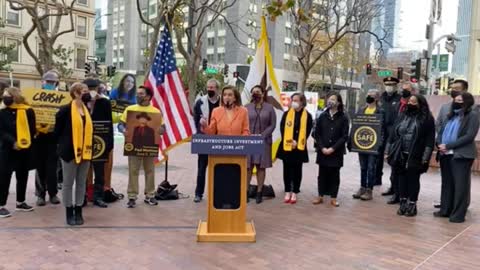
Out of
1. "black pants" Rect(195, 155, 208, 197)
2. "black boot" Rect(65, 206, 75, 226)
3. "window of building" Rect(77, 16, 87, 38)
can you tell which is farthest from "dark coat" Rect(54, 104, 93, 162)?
"window of building" Rect(77, 16, 87, 38)

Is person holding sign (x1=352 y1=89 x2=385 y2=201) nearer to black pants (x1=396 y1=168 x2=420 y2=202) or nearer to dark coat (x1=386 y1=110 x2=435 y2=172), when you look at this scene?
black pants (x1=396 y1=168 x2=420 y2=202)

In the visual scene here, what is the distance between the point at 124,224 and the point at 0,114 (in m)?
2.17

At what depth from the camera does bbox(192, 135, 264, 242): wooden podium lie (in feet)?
19.3

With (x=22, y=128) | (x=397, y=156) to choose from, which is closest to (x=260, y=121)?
(x=397, y=156)

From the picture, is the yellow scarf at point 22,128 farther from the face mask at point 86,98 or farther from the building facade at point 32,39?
the building facade at point 32,39

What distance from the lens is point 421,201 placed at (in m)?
8.90

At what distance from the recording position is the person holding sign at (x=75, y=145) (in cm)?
637

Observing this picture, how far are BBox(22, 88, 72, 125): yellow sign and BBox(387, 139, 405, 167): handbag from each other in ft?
15.9

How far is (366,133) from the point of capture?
341 inches

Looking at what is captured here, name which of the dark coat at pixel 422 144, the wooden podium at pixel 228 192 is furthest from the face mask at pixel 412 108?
the wooden podium at pixel 228 192

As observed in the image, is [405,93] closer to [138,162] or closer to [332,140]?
[332,140]

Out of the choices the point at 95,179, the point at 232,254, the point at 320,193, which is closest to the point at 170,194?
the point at 95,179

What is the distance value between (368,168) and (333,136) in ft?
3.72

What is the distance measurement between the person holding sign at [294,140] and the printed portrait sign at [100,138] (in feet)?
8.82
